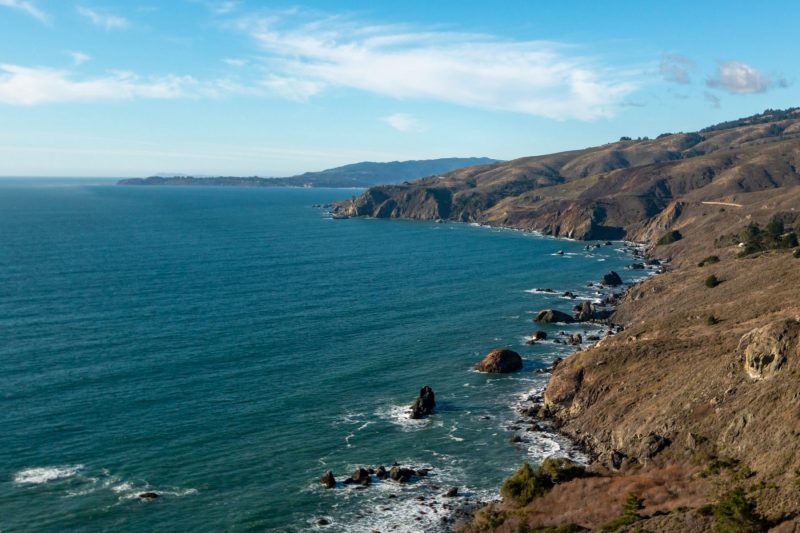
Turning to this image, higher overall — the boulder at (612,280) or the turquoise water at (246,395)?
the boulder at (612,280)

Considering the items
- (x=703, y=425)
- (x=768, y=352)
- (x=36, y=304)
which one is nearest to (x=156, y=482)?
(x=703, y=425)

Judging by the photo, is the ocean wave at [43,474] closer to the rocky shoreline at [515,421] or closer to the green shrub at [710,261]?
the rocky shoreline at [515,421]

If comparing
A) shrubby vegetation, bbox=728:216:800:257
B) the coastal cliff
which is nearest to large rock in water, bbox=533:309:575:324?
the coastal cliff

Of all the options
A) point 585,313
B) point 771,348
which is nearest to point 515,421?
point 771,348

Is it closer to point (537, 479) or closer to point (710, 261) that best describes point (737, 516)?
point (537, 479)

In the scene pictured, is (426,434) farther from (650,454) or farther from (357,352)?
(357,352)

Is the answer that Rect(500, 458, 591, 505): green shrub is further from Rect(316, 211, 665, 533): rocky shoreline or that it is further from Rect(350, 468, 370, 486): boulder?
Rect(350, 468, 370, 486): boulder

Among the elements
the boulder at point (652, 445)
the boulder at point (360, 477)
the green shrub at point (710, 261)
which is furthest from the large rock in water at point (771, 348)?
the green shrub at point (710, 261)
